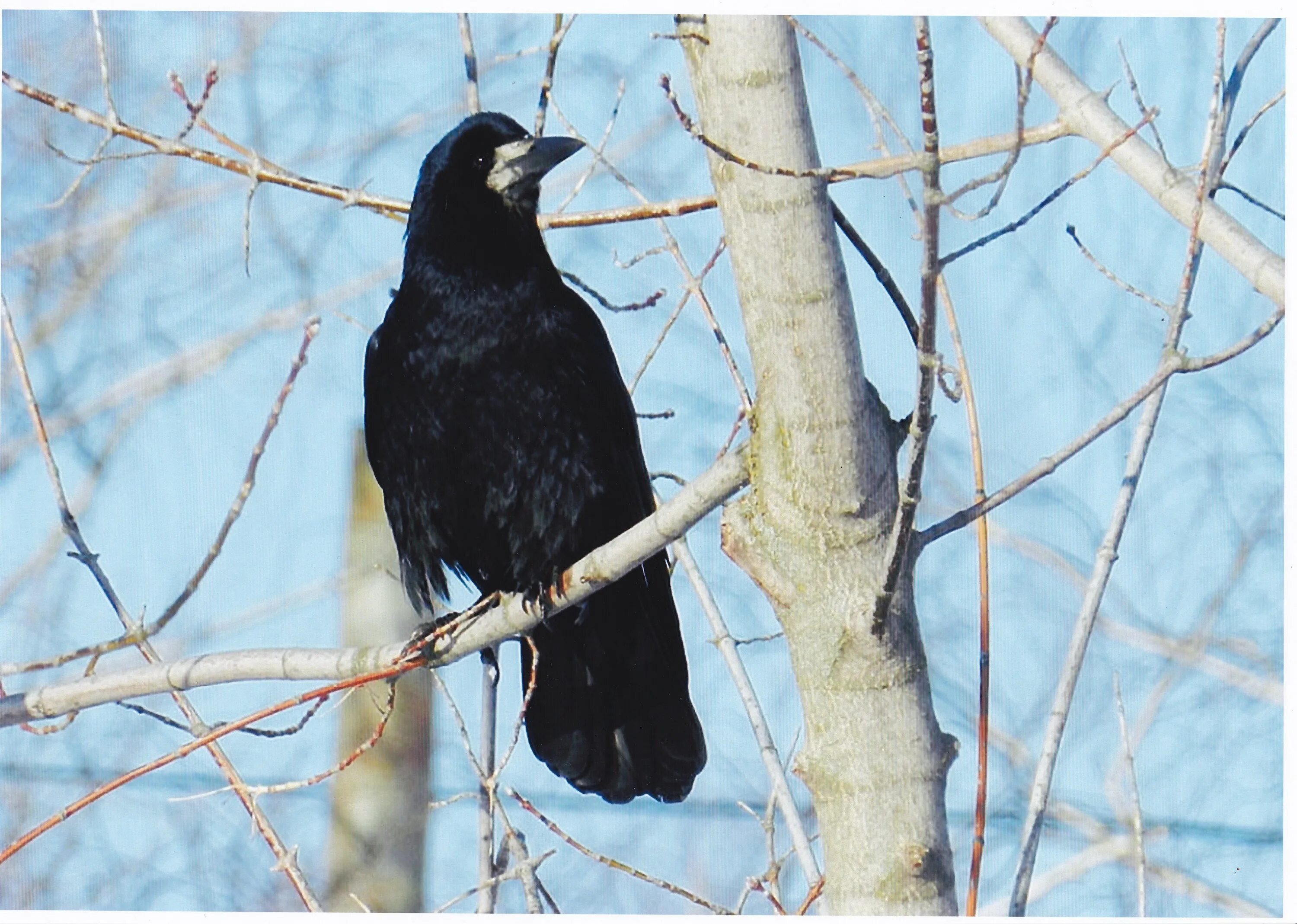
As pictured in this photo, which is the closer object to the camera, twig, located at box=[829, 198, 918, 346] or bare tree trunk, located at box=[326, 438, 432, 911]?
twig, located at box=[829, 198, 918, 346]

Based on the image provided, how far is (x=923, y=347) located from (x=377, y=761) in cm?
207

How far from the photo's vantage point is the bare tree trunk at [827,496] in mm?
1651

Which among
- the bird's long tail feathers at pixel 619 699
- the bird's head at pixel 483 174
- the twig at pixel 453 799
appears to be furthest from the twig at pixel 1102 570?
the bird's head at pixel 483 174

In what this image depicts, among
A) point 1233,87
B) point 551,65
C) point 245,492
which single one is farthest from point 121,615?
point 1233,87

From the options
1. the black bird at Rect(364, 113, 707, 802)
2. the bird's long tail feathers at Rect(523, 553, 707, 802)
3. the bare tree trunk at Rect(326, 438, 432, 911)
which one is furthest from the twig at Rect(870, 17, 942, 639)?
the bare tree trunk at Rect(326, 438, 432, 911)

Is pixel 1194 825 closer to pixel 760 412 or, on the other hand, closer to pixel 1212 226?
pixel 1212 226

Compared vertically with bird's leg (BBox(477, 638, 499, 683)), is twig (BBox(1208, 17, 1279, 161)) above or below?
above

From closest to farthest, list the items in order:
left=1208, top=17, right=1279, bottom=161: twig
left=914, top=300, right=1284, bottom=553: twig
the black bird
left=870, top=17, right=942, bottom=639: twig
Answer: left=870, top=17, right=942, bottom=639: twig
left=914, top=300, right=1284, bottom=553: twig
left=1208, top=17, right=1279, bottom=161: twig
the black bird

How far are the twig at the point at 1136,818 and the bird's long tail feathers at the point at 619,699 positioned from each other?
939 millimetres

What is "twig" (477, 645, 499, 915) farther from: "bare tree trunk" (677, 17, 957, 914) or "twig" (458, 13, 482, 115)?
"twig" (458, 13, 482, 115)

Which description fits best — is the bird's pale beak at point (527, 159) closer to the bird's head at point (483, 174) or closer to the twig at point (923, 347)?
the bird's head at point (483, 174)

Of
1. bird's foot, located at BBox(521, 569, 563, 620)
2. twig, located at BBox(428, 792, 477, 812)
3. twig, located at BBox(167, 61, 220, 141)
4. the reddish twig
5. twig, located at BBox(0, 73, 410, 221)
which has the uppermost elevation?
twig, located at BBox(167, 61, 220, 141)

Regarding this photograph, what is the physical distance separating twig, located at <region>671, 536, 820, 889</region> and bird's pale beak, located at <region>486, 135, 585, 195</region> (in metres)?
0.89

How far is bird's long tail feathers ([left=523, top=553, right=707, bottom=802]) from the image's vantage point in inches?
115
